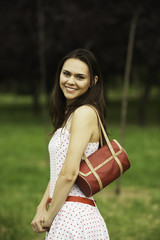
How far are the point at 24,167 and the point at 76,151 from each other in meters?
7.63

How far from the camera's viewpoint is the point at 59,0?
1689cm

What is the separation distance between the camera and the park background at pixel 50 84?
239 inches

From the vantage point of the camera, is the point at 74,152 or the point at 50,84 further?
the point at 50,84

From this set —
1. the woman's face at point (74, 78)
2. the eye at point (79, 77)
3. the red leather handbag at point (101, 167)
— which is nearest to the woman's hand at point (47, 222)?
the red leather handbag at point (101, 167)

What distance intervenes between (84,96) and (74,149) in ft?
1.29

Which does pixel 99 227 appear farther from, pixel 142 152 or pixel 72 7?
pixel 72 7

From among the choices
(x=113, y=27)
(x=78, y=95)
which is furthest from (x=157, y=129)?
(x=78, y=95)

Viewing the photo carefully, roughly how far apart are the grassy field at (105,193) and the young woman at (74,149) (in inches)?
114

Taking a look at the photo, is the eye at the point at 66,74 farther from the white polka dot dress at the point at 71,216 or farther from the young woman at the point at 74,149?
the white polka dot dress at the point at 71,216

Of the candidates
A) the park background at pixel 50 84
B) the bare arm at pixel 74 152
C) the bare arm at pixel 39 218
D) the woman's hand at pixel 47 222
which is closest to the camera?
the bare arm at pixel 74 152

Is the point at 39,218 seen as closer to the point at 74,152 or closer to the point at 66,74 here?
the point at 74,152

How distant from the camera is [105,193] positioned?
7480mm

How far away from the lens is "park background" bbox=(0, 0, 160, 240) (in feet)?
20.0

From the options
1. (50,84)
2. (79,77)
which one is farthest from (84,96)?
(50,84)
